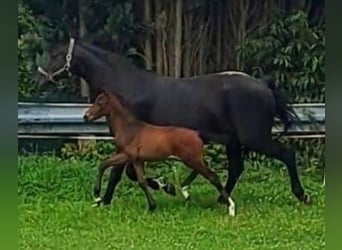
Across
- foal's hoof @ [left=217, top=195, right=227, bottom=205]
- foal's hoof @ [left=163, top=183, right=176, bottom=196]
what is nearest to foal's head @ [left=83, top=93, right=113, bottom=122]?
foal's hoof @ [left=163, top=183, right=176, bottom=196]

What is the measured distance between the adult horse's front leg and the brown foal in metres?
0.02

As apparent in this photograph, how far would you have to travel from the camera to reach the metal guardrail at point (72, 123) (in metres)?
1.92

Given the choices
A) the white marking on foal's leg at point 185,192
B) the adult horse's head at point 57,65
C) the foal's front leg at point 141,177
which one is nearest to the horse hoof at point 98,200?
the foal's front leg at point 141,177

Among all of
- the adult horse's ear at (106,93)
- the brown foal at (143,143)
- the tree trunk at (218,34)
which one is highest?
the tree trunk at (218,34)

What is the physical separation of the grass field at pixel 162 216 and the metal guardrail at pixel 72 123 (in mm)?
74

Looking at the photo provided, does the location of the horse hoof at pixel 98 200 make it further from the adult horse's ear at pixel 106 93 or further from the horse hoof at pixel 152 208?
the adult horse's ear at pixel 106 93

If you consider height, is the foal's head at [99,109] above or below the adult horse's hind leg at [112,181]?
above

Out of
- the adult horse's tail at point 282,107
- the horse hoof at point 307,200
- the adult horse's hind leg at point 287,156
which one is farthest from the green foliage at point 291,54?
the horse hoof at point 307,200

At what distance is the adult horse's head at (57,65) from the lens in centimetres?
192

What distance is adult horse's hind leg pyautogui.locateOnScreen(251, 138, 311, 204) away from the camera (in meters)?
1.96

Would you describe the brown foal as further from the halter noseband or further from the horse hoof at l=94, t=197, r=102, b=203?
the halter noseband

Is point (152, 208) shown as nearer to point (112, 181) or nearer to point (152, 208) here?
point (152, 208)

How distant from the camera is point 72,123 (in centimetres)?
195
